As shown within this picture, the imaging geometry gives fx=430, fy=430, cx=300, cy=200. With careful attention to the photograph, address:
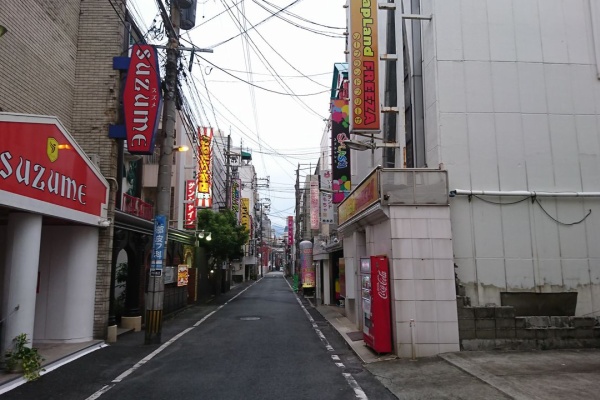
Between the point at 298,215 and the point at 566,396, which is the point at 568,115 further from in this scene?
the point at 298,215

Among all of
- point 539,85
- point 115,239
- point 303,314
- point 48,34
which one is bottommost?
point 303,314

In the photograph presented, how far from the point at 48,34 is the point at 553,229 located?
1437 centimetres

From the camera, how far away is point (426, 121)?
38.3ft

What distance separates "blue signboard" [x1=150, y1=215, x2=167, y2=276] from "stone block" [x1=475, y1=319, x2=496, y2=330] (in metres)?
8.24

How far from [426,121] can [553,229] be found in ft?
13.7

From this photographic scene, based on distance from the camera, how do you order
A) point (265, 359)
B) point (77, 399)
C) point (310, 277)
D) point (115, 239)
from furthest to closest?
point (310, 277) → point (115, 239) → point (265, 359) → point (77, 399)

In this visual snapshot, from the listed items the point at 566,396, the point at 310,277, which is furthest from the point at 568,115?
the point at 310,277

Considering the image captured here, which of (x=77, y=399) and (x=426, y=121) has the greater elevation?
(x=426, y=121)

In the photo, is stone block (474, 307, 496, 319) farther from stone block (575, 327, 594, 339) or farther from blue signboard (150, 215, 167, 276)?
blue signboard (150, 215, 167, 276)

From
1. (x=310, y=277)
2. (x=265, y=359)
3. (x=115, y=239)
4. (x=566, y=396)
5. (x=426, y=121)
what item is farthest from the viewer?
(x=310, y=277)

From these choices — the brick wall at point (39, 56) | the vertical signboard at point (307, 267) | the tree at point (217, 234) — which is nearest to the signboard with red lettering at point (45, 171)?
the brick wall at point (39, 56)

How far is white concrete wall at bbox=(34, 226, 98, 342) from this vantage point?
1093 cm

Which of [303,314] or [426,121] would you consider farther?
[303,314]

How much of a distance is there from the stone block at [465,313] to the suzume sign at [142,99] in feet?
30.2
